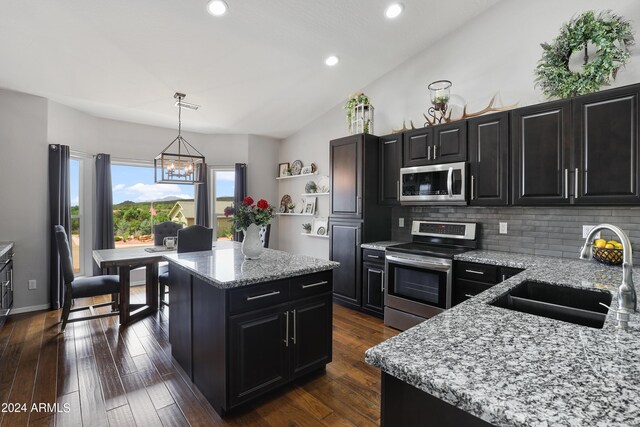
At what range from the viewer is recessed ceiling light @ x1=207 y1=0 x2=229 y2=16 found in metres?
2.80

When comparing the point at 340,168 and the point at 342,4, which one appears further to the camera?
the point at 340,168

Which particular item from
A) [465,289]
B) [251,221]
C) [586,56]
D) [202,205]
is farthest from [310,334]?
[202,205]

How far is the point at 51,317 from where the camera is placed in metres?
3.77

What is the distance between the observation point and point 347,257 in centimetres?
418

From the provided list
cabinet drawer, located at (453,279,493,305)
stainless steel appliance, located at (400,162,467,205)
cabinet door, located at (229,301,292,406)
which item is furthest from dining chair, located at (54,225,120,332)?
cabinet drawer, located at (453,279,493,305)

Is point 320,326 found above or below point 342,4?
below

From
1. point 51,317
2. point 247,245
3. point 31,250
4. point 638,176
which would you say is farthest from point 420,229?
point 31,250

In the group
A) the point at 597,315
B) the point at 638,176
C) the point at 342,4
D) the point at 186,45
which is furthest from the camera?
the point at 186,45

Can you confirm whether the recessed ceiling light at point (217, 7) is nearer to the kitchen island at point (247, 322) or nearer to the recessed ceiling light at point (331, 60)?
the recessed ceiling light at point (331, 60)

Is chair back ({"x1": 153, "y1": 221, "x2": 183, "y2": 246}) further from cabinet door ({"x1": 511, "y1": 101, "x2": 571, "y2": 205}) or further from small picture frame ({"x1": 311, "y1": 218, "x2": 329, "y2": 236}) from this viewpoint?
cabinet door ({"x1": 511, "y1": 101, "x2": 571, "y2": 205})

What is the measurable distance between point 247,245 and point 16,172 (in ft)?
11.2

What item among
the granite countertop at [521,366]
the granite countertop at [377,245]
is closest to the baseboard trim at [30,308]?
the granite countertop at [377,245]

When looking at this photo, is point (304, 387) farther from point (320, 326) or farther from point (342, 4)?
point (342, 4)

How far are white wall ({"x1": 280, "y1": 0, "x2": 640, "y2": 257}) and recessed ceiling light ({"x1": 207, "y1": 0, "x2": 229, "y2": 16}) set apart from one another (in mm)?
1851
